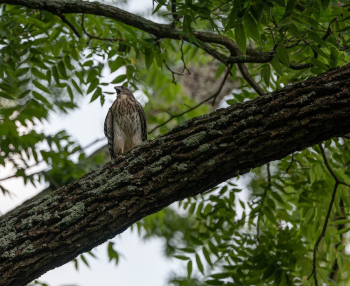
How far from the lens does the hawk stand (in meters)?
6.00

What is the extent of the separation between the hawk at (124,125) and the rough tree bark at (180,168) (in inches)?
109

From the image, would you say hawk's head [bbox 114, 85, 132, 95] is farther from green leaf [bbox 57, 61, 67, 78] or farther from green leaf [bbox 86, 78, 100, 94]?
green leaf [bbox 57, 61, 67, 78]

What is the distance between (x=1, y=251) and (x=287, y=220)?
117 inches

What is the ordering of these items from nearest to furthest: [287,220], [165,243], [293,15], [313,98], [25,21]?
[313,98], [293,15], [25,21], [287,220], [165,243]

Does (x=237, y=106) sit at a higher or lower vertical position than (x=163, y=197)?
higher

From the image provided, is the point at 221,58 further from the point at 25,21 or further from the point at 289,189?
the point at 289,189

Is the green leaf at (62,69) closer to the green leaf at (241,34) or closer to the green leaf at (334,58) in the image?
the green leaf at (241,34)

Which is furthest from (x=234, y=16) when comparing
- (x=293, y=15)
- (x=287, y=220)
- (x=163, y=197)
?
(x=287, y=220)

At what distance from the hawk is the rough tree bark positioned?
277cm

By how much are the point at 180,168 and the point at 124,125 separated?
3033 millimetres

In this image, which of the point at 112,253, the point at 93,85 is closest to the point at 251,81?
the point at 93,85

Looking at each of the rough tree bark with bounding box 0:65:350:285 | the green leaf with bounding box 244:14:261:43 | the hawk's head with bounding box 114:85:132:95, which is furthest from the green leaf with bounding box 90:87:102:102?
the green leaf with bounding box 244:14:261:43

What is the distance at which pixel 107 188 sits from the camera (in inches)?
124

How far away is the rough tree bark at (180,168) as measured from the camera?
297cm
